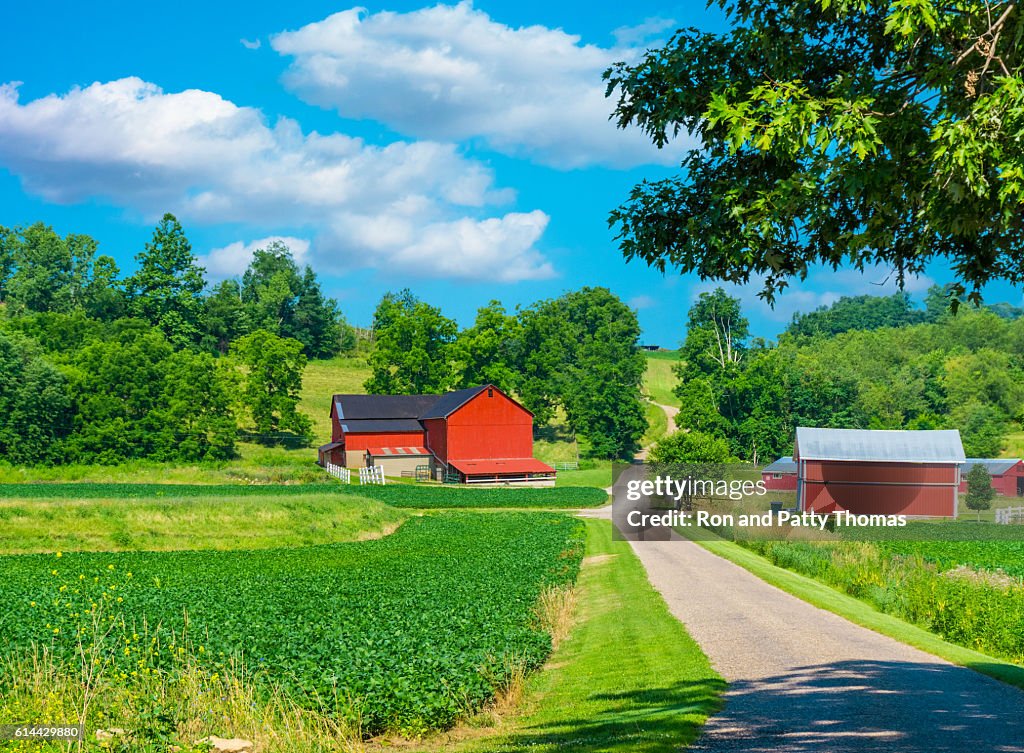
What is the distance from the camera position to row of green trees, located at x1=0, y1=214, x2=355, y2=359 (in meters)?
118

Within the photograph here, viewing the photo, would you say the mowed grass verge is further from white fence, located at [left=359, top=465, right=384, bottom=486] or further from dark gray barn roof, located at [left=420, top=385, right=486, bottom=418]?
dark gray barn roof, located at [left=420, top=385, right=486, bottom=418]

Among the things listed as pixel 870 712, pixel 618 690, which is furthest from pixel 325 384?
pixel 870 712

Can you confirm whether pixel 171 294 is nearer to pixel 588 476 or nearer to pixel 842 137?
pixel 588 476

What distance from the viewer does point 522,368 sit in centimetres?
11725

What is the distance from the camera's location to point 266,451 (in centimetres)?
9175

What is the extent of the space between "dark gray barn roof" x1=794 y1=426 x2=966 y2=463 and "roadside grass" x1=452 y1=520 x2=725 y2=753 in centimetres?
4107

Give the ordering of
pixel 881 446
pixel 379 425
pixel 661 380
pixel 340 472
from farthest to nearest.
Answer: pixel 661 380
pixel 379 425
pixel 340 472
pixel 881 446

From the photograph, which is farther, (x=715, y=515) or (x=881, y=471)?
(x=881, y=471)

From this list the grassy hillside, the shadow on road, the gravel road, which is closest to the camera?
the shadow on road

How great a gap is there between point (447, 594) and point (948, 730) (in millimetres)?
14821

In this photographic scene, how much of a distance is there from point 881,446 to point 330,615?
5022 centimetres

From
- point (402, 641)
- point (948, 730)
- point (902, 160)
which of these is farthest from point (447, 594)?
point (902, 160)

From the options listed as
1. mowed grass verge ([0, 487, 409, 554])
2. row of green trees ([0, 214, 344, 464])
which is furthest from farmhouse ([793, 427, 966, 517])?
row of green trees ([0, 214, 344, 464])

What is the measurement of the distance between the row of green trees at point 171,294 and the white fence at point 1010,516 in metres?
78.3
